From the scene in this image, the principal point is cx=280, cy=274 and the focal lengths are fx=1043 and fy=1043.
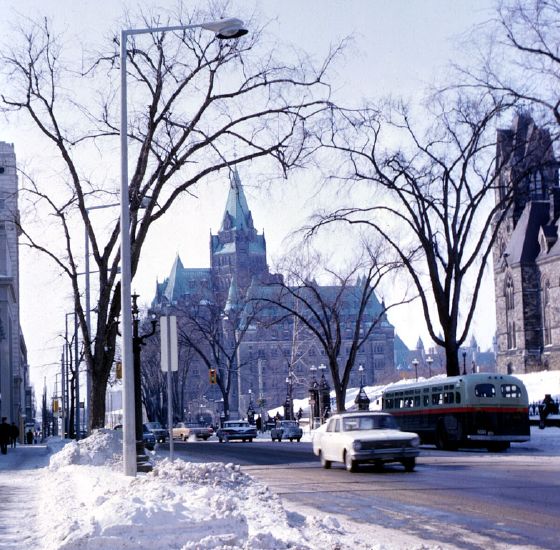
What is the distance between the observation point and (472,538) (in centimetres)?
1118

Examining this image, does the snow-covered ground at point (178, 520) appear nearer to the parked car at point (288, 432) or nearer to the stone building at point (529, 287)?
the parked car at point (288, 432)

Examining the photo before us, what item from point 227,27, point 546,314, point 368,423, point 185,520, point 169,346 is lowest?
point 185,520

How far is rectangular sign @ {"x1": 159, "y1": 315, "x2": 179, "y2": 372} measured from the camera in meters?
17.9

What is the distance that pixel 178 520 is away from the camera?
9.66 metres

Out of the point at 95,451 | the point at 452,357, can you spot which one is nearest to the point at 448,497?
the point at 95,451

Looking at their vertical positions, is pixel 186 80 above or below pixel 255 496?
above

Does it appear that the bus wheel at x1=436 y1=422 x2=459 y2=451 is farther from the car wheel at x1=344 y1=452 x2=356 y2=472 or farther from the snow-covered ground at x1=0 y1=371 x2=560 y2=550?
the snow-covered ground at x1=0 y1=371 x2=560 y2=550

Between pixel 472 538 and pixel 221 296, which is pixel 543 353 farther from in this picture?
pixel 472 538

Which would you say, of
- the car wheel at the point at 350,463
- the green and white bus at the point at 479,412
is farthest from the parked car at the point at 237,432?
the car wheel at the point at 350,463

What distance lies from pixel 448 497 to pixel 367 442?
7.33m

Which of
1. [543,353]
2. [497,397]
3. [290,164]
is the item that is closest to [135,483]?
[290,164]

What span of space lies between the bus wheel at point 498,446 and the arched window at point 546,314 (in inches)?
2542

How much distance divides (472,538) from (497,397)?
2574 cm

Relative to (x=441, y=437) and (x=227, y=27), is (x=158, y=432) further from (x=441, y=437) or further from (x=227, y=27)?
(x=227, y=27)
